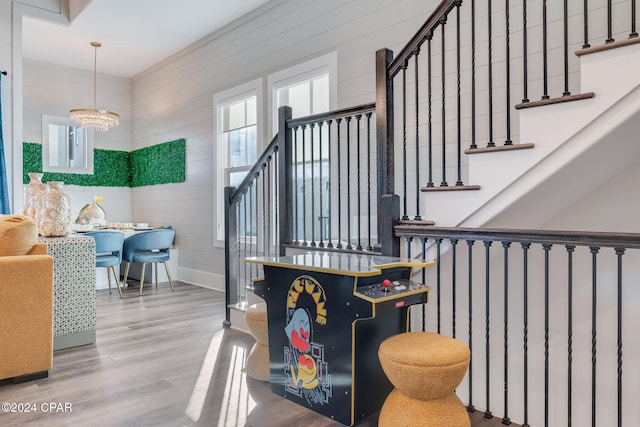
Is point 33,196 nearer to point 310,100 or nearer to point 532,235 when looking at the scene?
point 310,100

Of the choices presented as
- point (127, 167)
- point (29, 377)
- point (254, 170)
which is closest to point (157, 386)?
point (29, 377)

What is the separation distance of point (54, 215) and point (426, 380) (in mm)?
3211

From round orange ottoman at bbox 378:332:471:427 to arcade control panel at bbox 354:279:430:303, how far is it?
0.75ft

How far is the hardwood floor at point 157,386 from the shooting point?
90.8 inches

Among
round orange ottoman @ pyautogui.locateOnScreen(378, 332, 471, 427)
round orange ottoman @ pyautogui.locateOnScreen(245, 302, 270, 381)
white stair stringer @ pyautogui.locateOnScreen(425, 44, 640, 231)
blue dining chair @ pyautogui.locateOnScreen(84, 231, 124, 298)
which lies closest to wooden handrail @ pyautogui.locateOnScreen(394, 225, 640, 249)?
white stair stringer @ pyautogui.locateOnScreen(425, 44, 640, 231)

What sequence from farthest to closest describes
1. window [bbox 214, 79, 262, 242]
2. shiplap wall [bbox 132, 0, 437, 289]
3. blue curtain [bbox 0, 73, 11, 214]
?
window [bbox 214, 79, 262, 242]
blue curtain [bbox 0, 73, 11, 214]
shiplap wall [bbox 132, 0, 437, 289]

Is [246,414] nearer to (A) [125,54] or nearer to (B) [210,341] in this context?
(B) [210,341]

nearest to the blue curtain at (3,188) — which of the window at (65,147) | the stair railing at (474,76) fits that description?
the window at (65,147)

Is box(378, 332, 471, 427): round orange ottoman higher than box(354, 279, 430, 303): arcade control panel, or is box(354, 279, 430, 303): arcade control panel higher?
box(354, 279, 430, 303): arcade control panel

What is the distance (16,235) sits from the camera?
2805 millimetres

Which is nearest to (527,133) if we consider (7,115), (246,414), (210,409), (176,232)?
(246,414)

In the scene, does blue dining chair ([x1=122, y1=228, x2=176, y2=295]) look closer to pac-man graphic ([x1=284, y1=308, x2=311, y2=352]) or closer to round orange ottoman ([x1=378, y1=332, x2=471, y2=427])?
pac-man graphic ([x1=284, y1=308, x2=311, y2=352])

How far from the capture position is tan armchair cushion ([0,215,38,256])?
2.77 metres

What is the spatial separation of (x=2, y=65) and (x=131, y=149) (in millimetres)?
3184
